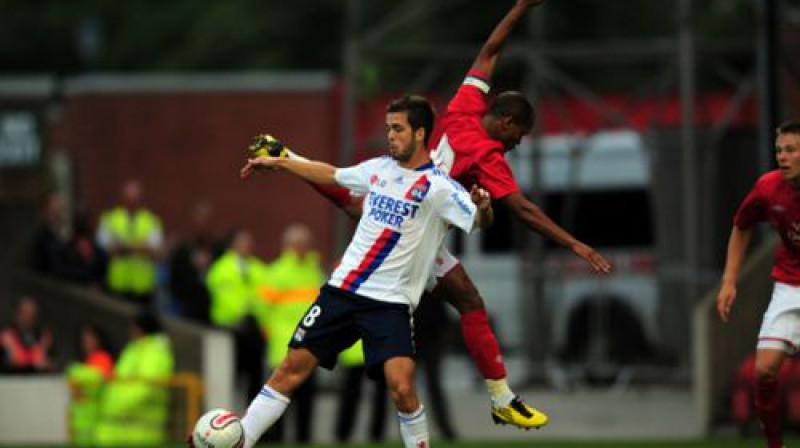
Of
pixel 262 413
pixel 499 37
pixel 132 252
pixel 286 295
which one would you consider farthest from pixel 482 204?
pixel 132 252

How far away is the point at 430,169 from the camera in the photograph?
12.5m

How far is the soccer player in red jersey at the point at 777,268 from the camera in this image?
13406mm

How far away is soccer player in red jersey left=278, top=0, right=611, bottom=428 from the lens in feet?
42.2

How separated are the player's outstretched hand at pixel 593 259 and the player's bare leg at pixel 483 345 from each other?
Answer: 100cm

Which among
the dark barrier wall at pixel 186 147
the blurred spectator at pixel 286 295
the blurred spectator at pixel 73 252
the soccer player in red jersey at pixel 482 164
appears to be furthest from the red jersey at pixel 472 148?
the dark barrier wall at pixel 186 147

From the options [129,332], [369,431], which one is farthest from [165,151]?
[369,431]

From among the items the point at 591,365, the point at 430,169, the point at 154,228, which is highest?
the point at 430,169

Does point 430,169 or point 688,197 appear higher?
point 430,169

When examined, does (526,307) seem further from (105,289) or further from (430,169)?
(430,169)

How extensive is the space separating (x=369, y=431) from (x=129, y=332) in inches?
162

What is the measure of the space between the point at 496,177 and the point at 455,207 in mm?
514

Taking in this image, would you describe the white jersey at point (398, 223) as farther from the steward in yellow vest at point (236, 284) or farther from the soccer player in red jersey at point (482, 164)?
the steward in yellow vest at point (236, 284)

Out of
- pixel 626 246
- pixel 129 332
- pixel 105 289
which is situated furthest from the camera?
pixel 626 246

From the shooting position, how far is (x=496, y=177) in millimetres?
12805
